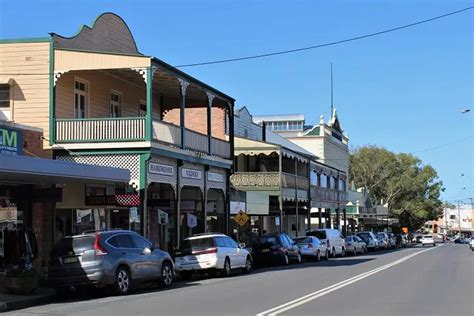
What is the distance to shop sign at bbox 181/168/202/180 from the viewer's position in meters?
26.3

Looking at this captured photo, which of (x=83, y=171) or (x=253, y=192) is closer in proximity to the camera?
(x=83, y=171)

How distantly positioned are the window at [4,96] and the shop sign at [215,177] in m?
8.88

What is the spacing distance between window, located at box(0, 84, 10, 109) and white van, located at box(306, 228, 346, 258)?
19.1 metres

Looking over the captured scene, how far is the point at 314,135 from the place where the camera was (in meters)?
66.2

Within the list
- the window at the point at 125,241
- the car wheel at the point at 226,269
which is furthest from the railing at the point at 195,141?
the window at the point at 125,241

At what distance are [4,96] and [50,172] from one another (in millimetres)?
7791

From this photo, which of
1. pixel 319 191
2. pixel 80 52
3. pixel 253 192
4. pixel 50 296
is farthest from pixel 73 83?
pixel 319 191

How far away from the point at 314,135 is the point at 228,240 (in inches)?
1725

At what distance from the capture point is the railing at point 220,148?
29583 mm

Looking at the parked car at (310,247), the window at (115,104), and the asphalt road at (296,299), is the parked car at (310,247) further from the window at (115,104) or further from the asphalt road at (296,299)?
the asphalt road at (296,299)

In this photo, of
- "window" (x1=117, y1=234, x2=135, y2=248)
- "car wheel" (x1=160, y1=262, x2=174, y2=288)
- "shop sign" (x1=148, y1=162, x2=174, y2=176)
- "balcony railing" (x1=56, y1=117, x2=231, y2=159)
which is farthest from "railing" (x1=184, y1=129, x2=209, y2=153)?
"window" (x1=117, y1=234, x2=135, y2=248)

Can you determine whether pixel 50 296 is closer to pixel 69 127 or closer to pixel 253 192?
pixel 69 127

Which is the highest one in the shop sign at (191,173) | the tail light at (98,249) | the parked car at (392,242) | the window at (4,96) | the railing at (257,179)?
the window at (4,96)

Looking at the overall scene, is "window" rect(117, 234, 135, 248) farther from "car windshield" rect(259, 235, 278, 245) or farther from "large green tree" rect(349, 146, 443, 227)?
"large green tree" rect(349, 146, 443, 227)
